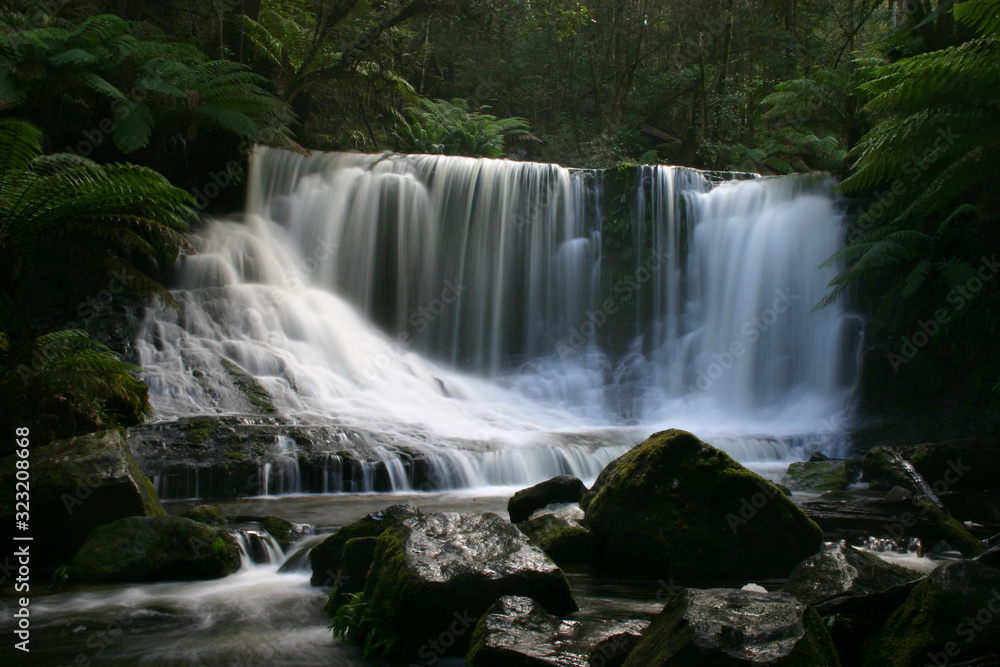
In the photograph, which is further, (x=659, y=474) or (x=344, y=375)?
(x=344, y=375)

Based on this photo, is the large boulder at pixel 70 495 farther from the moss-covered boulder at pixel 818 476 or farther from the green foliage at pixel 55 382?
the moss-covered boulder at pixel 818 476

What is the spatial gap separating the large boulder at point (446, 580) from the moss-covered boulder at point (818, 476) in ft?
14.8

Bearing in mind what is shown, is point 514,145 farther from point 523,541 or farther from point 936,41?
point 523,541

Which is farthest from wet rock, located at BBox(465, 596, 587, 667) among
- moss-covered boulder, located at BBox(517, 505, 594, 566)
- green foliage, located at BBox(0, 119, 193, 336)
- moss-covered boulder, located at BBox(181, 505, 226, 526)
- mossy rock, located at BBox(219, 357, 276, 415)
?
mossy rock, located at BBox(219, 357, 276, 415)

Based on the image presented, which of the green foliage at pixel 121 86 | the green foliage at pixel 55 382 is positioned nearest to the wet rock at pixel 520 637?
the green foliage at pixel 55 382

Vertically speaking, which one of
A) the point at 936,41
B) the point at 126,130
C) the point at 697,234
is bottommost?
the point at 697,234

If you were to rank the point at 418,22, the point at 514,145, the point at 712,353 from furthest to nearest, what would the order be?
the point at 418,22
the point at 514,145
the point at 712,353

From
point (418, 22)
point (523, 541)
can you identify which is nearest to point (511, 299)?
point (523, 541)

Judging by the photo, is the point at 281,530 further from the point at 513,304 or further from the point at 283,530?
the point at 513,304

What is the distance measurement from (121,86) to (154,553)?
8.42 m

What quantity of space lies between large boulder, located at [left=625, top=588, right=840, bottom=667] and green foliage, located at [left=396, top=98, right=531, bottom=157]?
14.8m

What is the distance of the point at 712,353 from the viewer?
1259 centimetres

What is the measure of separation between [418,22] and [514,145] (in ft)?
19.8

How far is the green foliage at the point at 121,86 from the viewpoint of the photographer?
8.88m
